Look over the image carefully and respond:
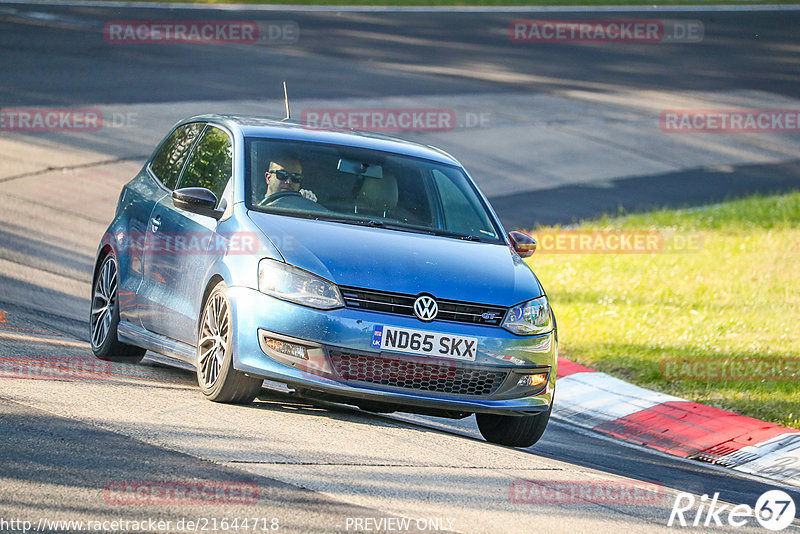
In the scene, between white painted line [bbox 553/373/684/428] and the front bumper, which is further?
white painted line [bbox 553/373/684/428]

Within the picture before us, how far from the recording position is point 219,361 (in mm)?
7098

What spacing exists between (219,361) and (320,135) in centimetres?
187

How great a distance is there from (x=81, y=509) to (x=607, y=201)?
46.4 feet

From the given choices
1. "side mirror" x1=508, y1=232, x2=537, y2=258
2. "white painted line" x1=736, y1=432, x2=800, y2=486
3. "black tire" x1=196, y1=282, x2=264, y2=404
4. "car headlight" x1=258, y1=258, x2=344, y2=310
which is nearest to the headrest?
"side mirror" x1=508, y1=232, x2=537, y2=258

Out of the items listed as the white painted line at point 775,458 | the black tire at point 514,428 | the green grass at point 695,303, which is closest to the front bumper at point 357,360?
the black tire at point 514,428

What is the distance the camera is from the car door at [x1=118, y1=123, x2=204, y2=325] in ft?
27.3

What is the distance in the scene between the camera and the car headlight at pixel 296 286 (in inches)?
263

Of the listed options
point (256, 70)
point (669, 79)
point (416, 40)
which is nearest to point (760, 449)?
point (256, 70)

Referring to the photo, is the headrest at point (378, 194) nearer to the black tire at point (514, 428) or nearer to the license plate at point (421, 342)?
the license plate at point (421, 342)

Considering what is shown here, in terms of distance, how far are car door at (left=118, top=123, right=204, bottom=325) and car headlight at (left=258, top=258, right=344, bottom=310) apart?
161cm

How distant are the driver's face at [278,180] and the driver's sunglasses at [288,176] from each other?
0.01 metres

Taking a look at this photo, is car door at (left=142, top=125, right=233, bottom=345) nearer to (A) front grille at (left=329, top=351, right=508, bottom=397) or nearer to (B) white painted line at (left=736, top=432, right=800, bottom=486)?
(A) front grille at (left=329, top=351, right=508, bottom=397)

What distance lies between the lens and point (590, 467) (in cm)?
724

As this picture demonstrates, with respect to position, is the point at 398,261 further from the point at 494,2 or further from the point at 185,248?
the point at 494,2
